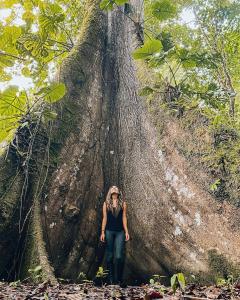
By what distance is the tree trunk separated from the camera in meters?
3.62

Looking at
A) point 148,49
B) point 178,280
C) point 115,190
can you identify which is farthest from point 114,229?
point 178,280

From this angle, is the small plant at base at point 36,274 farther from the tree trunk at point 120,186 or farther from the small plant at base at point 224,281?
the small plant at base at point 224,281

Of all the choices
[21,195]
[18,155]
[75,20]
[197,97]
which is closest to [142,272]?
[21,195]

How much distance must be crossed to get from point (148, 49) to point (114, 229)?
2.30 meters

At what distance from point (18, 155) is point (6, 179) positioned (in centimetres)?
33

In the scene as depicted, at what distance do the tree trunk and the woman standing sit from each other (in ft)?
→ 0.45

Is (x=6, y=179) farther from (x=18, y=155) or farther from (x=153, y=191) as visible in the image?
(x=153, y=191)

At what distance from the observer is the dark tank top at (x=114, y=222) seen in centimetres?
434

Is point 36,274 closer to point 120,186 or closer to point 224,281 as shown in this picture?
point 120,186

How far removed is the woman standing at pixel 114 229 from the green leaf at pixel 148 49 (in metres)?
1.72

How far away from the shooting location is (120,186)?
468cm

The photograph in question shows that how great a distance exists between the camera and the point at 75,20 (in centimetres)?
884

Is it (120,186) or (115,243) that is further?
(120,186)

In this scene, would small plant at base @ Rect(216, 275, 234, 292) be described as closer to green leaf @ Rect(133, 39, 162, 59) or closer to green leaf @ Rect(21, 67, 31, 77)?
green leaf @ Rect(133, 39, 162, 59)
